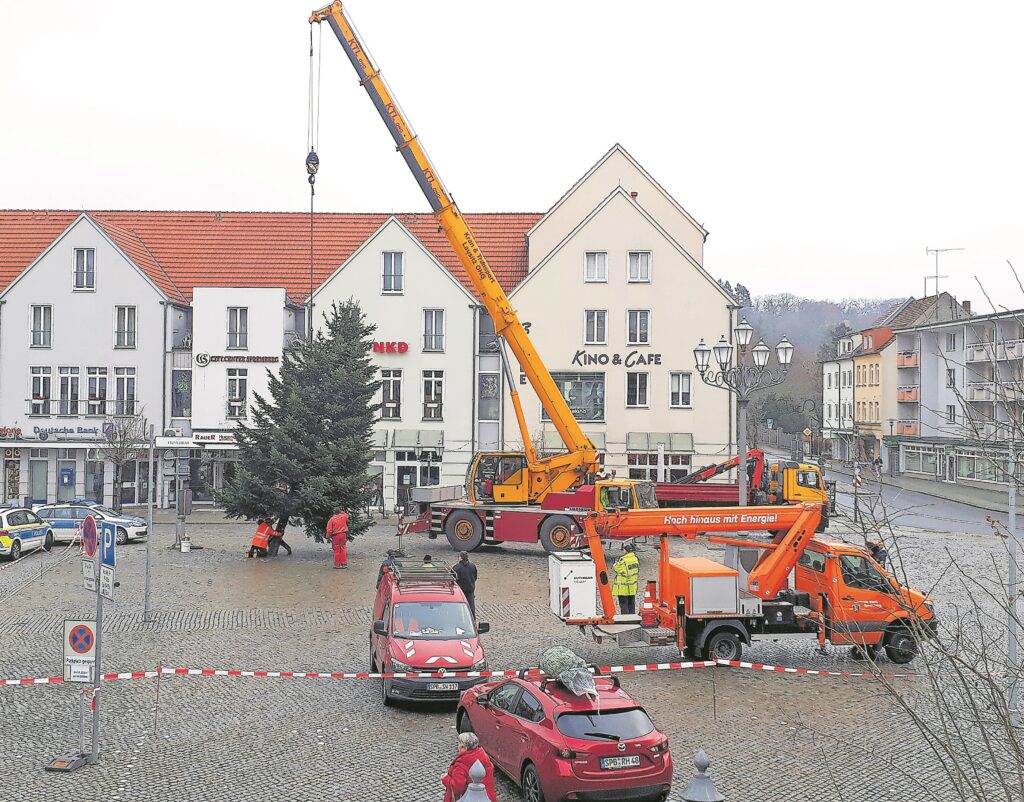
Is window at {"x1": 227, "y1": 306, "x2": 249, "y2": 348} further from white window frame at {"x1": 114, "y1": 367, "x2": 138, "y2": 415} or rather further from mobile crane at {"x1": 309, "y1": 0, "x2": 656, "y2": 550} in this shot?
mobile crane at {"x1": 309, "y1": 0, "x2": 656, "y2": 550}

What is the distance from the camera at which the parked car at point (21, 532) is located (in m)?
31.1

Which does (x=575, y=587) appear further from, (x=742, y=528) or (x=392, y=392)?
(x=392, y=392)

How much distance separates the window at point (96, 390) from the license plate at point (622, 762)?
40.1 meters

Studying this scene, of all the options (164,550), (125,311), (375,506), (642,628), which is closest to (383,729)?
(642,628)

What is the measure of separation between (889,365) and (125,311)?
50.1 metres

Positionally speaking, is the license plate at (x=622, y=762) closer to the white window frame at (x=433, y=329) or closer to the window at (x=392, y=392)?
the window at (x=392, y=392)

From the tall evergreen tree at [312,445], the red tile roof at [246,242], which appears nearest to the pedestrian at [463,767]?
the tall evergreen tree at [312,445]

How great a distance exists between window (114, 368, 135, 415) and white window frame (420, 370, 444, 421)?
12.6 meters

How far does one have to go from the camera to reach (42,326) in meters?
46.5

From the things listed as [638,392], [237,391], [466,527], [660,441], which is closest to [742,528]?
[466,527]

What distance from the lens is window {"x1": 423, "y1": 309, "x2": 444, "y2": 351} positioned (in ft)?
156

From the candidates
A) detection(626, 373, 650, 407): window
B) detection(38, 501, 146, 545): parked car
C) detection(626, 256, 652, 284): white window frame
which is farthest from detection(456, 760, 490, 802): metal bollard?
detection(626, 256, 652, 284): white window frame

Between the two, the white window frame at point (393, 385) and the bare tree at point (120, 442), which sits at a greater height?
the white window frame at point (393, 385)

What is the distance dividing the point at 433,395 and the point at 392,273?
581 cm
